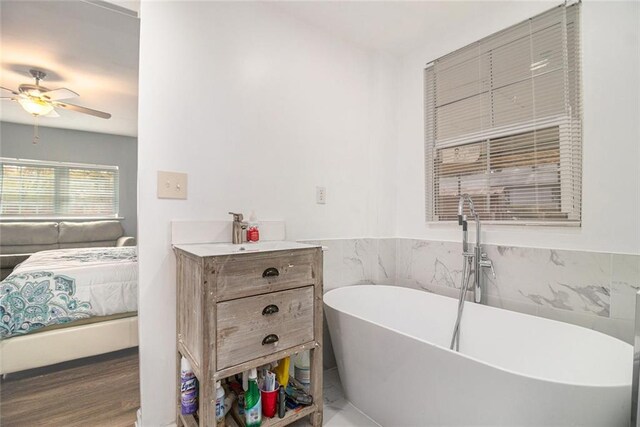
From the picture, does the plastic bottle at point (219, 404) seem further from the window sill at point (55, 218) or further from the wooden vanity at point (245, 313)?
the window sill at point (55, 218)

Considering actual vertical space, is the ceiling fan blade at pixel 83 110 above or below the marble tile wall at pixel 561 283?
above

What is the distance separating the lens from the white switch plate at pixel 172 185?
54.2 inches

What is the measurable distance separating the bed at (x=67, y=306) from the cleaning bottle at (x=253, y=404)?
97 centimetres

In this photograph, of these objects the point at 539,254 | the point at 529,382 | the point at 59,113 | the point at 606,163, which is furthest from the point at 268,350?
the point at 59,113

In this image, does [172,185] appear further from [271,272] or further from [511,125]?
[511,125]

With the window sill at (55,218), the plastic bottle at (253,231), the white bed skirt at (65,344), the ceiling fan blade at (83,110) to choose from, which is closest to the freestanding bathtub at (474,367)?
the plastic bottle at (253,231)

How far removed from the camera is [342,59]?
2088 mm

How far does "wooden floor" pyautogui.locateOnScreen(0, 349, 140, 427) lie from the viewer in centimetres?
141

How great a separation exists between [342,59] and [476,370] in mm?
2093

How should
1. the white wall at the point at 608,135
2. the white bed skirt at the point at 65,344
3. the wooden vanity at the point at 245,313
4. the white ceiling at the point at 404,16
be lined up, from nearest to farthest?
the wooden vanity at the point at 245,313, the white wall at the point at 608,135, the white bed skirt at the point at 65,344, the white ceiling at the point at 404,16

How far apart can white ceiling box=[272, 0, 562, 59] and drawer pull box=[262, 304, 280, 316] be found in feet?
5.94

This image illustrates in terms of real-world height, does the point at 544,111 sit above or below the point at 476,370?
above

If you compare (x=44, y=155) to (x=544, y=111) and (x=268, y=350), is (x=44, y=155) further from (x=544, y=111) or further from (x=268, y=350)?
(x=544, y=111)

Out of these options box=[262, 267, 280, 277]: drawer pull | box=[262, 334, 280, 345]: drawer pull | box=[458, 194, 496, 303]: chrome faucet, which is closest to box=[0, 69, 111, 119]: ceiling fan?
box=[262, 267, 280, 277]: drawer pull
